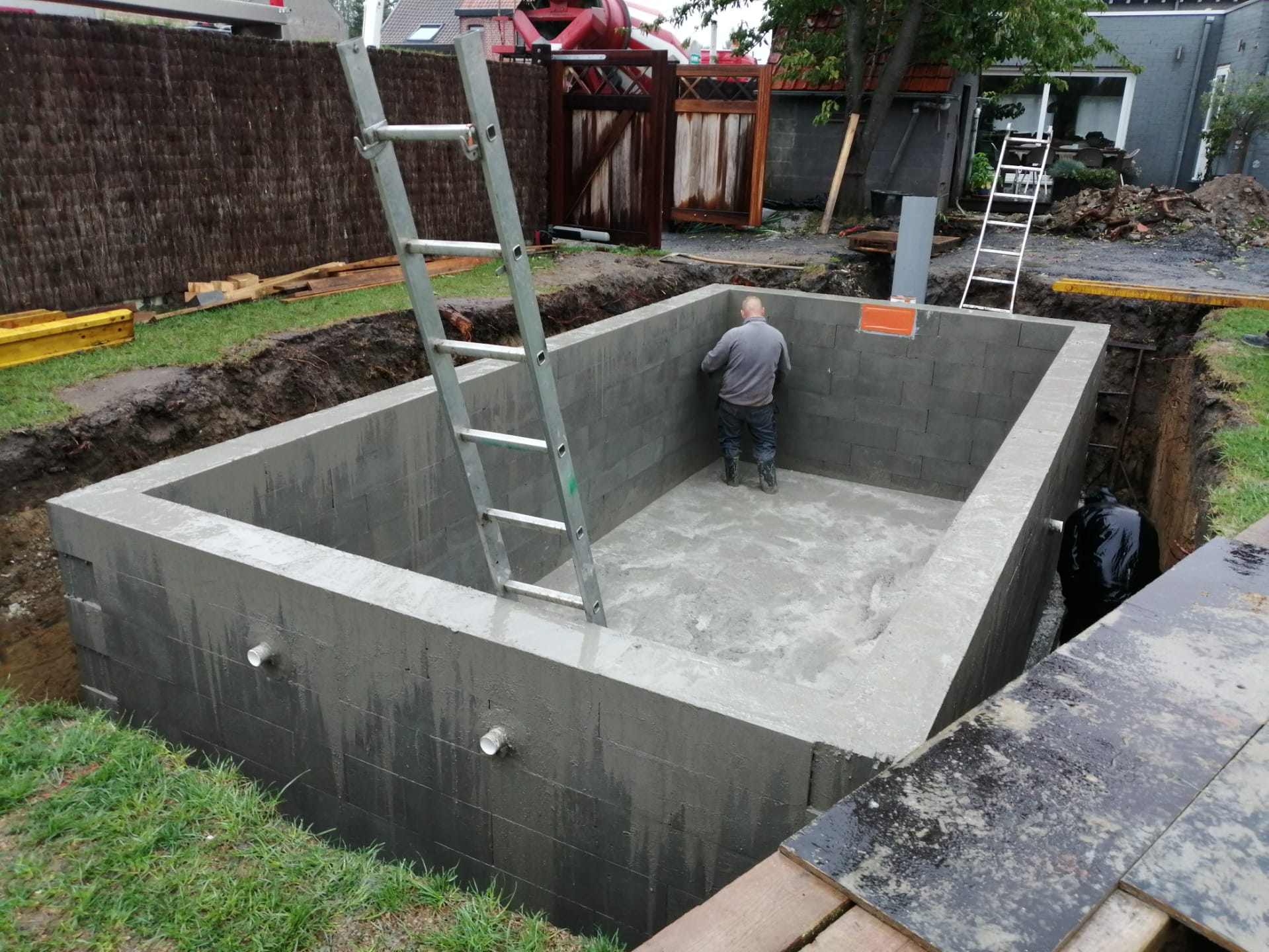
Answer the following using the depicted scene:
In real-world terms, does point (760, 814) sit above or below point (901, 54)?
below

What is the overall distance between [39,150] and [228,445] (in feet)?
13.9

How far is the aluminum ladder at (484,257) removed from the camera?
3.17m

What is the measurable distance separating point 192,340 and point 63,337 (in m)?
0.92

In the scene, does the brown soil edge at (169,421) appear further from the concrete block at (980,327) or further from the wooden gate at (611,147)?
the concrete block at (980,327)

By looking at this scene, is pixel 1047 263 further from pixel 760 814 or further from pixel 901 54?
pixel 760 814

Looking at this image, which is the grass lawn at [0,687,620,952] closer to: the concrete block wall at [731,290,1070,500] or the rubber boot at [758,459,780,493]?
the rubber boot at [758,459,780,493]

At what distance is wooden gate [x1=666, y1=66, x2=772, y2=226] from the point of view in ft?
45.5

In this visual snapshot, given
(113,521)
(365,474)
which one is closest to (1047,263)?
(365,474)

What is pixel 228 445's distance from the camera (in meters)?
5.09

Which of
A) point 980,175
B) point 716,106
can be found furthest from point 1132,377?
point 980,175

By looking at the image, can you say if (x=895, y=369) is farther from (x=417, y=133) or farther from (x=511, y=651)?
(x=417, y=133)

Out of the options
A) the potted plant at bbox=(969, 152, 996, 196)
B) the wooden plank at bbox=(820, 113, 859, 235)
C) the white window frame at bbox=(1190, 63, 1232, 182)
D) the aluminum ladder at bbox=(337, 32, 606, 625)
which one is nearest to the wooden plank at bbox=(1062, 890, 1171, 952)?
the aluminum ladder at bbox=(337, 32, 606, 625)

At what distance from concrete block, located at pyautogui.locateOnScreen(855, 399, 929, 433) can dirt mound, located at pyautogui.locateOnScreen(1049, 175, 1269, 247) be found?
8.13 meters

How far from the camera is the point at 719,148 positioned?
47.1ft
